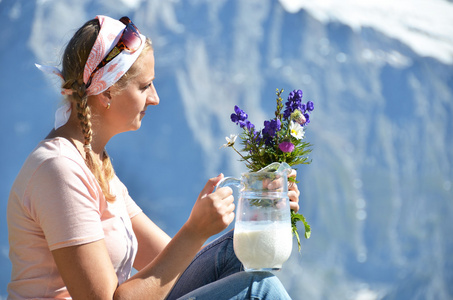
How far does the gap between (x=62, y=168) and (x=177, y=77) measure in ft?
6.66

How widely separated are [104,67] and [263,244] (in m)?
0.50

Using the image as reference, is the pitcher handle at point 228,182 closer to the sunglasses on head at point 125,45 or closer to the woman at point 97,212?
the woman at point 97,212

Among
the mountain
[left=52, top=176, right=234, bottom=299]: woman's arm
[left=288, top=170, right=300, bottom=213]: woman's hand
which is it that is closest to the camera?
Result: [left=52, top=176, right=234, bottom=299]: woman's arm

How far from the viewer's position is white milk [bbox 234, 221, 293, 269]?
1.03 meters

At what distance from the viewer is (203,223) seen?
1.04 meters

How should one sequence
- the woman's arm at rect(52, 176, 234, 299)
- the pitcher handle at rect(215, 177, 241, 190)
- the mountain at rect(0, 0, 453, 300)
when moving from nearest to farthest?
the woman's arm at rect(52, 176, 234, 299)
the pitcher handle at rect(215, 177, 241, 190)
the mountain at rect(0, 0, 453, 300)

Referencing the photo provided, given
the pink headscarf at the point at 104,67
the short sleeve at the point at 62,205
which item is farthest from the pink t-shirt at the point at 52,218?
the pink headscarf at the point at 104,67

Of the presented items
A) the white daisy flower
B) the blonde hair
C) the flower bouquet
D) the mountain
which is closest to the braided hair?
the blonde hair

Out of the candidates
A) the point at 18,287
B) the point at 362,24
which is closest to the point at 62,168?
the point at 18,287

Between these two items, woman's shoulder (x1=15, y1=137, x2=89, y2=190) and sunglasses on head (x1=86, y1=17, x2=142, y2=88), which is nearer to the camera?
woman's shoulder (x1=15, y1=137, x2=89, y2=190)

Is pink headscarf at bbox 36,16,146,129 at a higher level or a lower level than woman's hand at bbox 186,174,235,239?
higher

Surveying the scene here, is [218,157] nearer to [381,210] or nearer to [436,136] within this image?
[381,210]

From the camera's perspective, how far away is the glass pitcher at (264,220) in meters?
1.03

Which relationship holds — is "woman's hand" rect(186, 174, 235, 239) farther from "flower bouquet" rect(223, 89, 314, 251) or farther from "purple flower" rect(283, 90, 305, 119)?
"purple flower" rect(283, 90, 305, 119)
